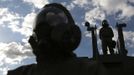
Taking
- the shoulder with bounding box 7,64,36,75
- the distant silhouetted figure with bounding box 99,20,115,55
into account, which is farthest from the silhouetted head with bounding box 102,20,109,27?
the shoulder with bounding box 7,64,36,75

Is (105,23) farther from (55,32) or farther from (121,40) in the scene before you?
(55,32)

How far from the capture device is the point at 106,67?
7.50ft

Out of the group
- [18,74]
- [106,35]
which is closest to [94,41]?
[106,35]

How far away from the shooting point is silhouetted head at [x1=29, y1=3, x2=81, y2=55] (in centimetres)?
237

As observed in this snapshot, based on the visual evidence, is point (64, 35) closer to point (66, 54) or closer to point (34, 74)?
point (66, 54)

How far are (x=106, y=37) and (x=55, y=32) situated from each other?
11.8 metres

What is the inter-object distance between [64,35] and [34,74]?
335mm

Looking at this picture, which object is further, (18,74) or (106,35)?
(106,35)

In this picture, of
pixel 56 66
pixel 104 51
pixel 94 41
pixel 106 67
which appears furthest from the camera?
pixel 94 41

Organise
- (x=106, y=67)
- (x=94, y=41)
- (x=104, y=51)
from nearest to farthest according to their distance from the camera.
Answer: (x=106, y=67) < (x=104, y=51) < (x=94, y=41)

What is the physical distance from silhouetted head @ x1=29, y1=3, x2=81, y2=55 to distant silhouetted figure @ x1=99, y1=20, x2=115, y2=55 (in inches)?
431

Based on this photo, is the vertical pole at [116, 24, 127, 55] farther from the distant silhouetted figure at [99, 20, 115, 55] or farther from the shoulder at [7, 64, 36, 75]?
the shoulder at [7, 64, 36, 75]

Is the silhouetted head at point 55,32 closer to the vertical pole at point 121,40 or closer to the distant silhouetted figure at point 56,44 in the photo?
the distant silhouetted figure at point 56,44

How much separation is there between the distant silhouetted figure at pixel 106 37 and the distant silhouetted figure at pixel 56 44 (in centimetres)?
1095
